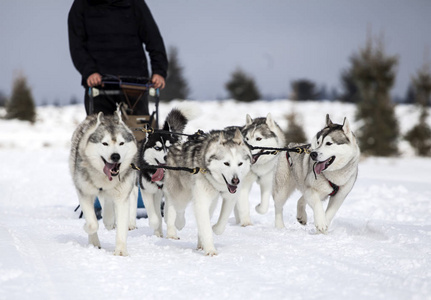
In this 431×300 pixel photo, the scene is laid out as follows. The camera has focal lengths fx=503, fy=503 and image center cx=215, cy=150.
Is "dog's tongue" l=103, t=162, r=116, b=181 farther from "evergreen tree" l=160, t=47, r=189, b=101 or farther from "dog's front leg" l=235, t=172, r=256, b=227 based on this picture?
"evergreen tree" l=160, t=47, r=189, b=101

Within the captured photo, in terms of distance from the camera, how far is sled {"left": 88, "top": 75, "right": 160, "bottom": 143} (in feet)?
16.2

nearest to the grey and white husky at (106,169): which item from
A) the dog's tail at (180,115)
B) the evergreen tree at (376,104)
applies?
the dog's tail at (180,115)

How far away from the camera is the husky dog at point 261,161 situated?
5.16 meters

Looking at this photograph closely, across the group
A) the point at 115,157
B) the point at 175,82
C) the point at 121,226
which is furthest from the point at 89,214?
the point at 175,82

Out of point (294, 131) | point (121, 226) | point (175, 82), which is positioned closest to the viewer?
point (121, 226)

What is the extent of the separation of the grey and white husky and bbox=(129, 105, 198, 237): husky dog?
3.02 feet

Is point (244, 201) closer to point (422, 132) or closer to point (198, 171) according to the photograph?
point (198, 171)

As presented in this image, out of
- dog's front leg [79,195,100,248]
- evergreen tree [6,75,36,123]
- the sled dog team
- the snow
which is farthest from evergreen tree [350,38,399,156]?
evergreen tree [6,75,36,123]

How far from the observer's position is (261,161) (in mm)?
5199

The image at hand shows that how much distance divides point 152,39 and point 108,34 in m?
0.47

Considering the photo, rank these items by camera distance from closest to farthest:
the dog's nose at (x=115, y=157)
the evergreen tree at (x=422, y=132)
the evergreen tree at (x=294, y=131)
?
1. the dog's nose at (x=115, y=157)
2. the evergreen tree at (x=294, y=131)
3. the evergreen tree at (x=422, y=132)

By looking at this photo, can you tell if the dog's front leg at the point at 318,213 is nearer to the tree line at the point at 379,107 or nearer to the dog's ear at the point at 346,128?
the dog's ear at the point at 346,128

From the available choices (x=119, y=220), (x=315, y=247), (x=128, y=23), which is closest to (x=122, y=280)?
(x=119, y=220)

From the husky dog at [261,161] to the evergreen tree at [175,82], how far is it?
27532mm
